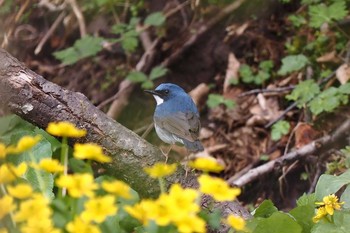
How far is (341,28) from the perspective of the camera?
6.22m

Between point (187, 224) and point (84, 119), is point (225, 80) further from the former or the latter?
point (187, 224)

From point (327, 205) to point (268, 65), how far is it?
3790 millimetres

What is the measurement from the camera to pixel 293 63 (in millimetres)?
5742

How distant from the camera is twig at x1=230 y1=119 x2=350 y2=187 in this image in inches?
206

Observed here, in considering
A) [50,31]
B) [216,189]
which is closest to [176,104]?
[216,189]

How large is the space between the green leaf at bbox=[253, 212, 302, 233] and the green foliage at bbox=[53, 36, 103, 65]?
13.1 ft

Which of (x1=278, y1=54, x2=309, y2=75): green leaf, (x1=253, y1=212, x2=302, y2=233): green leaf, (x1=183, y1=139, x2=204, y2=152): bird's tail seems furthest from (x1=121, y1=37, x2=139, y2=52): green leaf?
(x1=253, y1=212, x2=302, y2=233): green leaf

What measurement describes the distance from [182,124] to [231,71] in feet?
7.07

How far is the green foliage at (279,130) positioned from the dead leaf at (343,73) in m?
0.59

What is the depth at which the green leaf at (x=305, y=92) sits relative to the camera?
17.9 ft

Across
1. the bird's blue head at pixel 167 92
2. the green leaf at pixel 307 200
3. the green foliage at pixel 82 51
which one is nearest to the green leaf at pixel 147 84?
the green foliage at pixel 82 51

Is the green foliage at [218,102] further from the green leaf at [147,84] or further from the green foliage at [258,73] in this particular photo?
the green leaf at [147,84]

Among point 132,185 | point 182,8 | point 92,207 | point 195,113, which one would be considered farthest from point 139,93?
point 92,207

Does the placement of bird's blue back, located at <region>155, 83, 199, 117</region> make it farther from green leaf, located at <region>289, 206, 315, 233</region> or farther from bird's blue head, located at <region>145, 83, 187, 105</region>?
green leaf, located at <region>289, 206, 315, 233</region>
